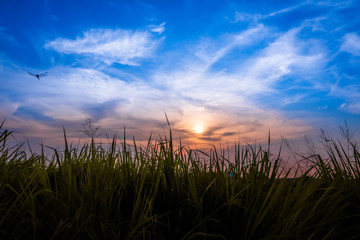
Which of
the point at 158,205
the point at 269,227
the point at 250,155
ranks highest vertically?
the point at 250,155

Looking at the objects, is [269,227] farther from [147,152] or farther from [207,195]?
[147,152]

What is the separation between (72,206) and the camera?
1.97 metres

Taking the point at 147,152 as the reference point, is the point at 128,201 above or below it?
below

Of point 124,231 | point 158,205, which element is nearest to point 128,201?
point 158,205

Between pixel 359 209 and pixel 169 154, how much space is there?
5.88ft

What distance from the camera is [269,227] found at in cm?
204

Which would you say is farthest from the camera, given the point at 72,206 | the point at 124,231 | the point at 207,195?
the point at 207,195

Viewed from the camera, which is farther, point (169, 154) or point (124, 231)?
point (169, 154)

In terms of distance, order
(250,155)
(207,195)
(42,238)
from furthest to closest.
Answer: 1. (250,155)
2. (207,195)
3. (42,238)

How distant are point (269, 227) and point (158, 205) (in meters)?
0.91

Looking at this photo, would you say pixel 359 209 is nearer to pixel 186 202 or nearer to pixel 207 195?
pixel 207 195

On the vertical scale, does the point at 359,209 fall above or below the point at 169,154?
below

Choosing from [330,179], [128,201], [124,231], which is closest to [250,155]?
[330,179]

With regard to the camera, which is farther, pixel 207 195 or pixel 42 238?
pixel 207 195
